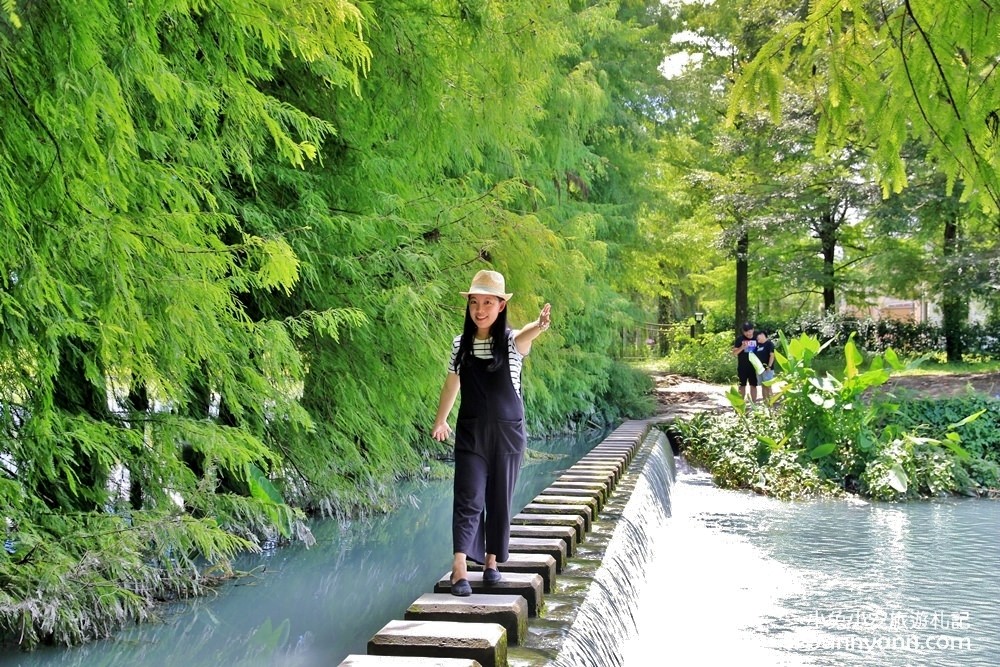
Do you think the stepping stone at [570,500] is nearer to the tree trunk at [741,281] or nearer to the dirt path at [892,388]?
the dirt path at [892,388]

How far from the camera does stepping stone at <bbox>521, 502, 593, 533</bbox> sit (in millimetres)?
6406

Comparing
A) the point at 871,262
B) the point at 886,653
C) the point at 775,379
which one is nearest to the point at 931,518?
the point at 775,379

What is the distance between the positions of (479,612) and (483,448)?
0.74 metres

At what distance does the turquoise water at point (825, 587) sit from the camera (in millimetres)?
5348

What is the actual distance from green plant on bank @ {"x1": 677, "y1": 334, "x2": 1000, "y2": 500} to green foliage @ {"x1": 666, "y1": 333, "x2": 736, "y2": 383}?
13100mm

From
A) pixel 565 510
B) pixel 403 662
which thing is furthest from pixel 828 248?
pixel 403 662

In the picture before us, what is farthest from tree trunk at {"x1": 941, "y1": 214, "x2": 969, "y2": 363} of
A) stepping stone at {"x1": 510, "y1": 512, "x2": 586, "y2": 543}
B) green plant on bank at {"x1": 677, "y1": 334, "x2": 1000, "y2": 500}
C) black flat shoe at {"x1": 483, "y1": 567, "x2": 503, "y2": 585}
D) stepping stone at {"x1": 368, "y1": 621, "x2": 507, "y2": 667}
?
stepping stone at {"x1": 368, "y1": 621, "x2": 507, "y2": 667}

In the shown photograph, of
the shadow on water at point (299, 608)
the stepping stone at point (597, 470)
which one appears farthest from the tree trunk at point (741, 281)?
the shadow on water at point (299, 608)

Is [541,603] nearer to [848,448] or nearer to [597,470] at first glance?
[597,470]

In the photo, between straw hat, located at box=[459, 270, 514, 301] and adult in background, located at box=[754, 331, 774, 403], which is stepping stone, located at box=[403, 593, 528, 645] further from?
adult in background, located at box=[754, 331, 774, 403]

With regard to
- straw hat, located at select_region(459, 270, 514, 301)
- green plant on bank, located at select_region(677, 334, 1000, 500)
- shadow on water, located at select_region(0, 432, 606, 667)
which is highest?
straw hat, located at select_region(459, 270, 514, 301)

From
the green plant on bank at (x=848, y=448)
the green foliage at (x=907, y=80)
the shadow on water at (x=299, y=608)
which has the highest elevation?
the green foliage at (x=907, y=80)

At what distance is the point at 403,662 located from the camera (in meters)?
3.28

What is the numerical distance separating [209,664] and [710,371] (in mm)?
22415
